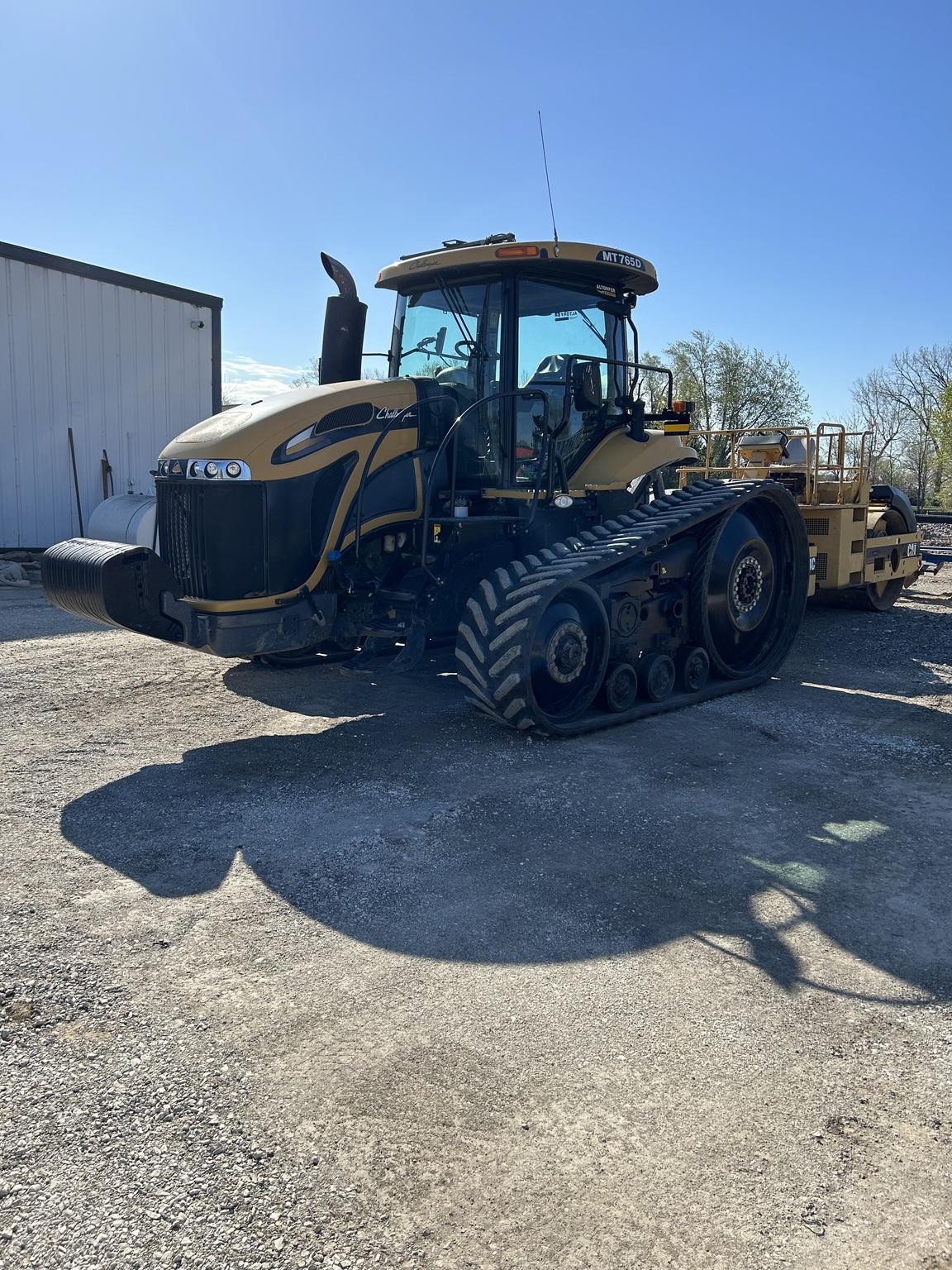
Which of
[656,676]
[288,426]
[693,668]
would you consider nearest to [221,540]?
[288,426]

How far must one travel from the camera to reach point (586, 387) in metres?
7.25

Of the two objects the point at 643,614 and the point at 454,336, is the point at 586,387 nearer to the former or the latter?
the point at 454,336

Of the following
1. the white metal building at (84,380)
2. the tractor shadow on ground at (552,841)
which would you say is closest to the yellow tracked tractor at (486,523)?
the tractor shadow on ground at (552,841)

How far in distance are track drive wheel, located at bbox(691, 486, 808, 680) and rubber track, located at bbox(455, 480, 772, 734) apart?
2.61ft

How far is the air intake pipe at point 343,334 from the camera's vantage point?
757cm

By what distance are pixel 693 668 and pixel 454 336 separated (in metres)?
2.95

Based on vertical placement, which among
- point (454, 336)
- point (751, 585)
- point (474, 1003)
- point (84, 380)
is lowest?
point (474, 1003)

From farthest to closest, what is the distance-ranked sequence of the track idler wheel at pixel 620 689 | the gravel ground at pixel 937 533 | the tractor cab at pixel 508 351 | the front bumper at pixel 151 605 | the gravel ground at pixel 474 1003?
the gravel ground at pixel 937 533
the tractor cab at pixel 508 351
the track idler wheel at pixel 620 689
the front bumper at pixel 151 605
the gravel ground at pixel 474 1003

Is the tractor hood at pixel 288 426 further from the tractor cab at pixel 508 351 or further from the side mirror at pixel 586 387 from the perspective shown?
the side mirror at pixel 586 387

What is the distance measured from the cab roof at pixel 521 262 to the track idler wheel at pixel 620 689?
2.78 meters

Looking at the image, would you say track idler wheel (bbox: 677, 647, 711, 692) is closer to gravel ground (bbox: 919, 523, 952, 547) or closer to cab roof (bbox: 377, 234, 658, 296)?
cab roof (bbox: 377, 234, 658, 296)

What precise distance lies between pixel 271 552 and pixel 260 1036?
3.51m

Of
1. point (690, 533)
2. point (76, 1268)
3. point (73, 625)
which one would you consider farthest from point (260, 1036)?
point (73, 625)

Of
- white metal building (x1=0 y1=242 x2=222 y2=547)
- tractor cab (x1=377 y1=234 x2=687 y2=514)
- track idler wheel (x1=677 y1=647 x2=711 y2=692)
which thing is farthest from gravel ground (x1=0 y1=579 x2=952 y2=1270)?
white metal building (x1=0 y1=242 x2=222 y2=547)
